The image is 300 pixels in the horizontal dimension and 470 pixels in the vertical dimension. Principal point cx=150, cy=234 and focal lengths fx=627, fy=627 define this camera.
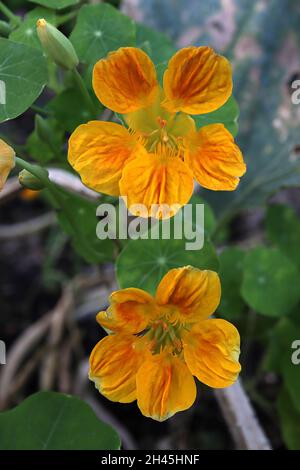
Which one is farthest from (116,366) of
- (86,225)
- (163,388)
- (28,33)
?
(28,33)

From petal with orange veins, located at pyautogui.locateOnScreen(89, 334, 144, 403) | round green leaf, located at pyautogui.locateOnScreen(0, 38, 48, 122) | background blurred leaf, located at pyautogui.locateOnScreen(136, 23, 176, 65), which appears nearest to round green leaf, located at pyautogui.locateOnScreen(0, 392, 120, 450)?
petal with orange veins, located at pyautogui.locateOnScreen(89, 334, 144, 403)

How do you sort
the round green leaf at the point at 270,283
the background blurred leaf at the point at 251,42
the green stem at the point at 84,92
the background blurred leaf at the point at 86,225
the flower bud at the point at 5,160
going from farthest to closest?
1. the background blurred leaf at the point at 251,42
2. the round green leaf at the point at 270,283
3. the background blurred leaf at the point at 86,225
4. the green stem at the point at 84,92
5. the flower bud at the point at 5,160

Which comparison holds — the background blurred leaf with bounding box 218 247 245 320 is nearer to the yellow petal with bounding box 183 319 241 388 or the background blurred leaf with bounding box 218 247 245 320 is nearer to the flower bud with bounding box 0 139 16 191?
the yellow petal with bounding box 183 319 241 388

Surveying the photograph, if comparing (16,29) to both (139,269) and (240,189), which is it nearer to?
(139,269)

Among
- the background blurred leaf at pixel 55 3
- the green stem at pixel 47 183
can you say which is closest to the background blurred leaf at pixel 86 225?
the green stem at pixel 47 183

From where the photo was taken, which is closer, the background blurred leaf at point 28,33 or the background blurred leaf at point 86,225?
the background blurred leaf at point 28,33

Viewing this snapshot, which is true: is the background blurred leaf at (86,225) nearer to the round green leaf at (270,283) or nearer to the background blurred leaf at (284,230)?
the round green leaf at (270,283)
